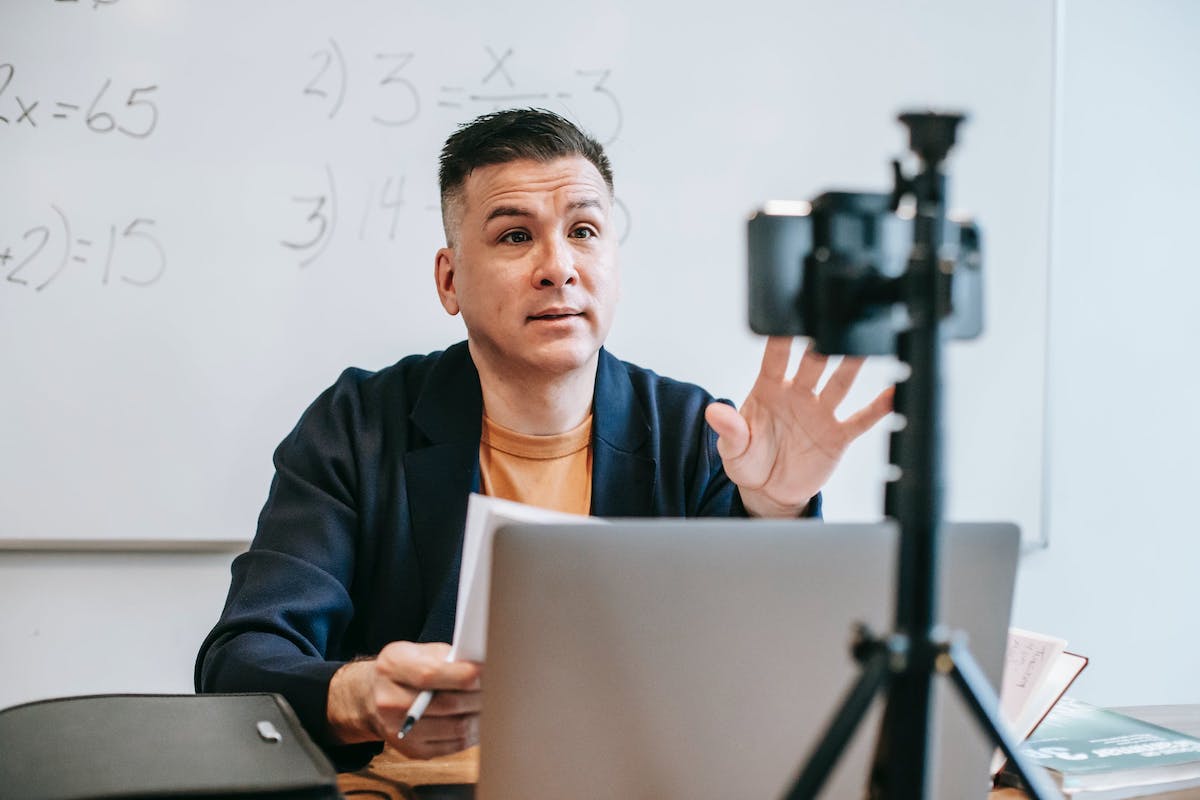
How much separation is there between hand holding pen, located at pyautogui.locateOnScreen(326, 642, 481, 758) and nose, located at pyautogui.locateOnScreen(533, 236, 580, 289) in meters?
0.59

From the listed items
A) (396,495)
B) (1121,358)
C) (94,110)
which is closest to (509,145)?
(396,495)

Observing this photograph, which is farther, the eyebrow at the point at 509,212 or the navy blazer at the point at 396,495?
the eyebrow at the point at 509,212

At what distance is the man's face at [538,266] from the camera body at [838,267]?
2.40ft

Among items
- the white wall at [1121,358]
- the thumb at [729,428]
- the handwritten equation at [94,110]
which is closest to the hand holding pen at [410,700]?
the thumb at [729,428]

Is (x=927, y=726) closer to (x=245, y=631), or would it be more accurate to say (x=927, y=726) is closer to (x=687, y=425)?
(x=245, y=631)

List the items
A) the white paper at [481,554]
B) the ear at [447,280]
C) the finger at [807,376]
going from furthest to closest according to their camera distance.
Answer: the ear at [447,280] < the finger at [807,376] < the white paper at [481,554]

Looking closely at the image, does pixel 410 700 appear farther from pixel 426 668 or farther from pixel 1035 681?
pixel 1035 681

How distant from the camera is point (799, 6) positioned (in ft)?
6.39

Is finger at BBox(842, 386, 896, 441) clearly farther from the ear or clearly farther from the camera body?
the ear

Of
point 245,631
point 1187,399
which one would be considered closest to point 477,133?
point 245,631

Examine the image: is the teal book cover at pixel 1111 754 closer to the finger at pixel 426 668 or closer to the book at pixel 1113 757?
the book at pixel 1113 757

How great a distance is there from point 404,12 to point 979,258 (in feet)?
4.72

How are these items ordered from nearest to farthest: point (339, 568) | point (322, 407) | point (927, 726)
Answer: point (927, 726), point (339, 568), point (322, 407)

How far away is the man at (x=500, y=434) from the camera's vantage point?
1.16 metres
